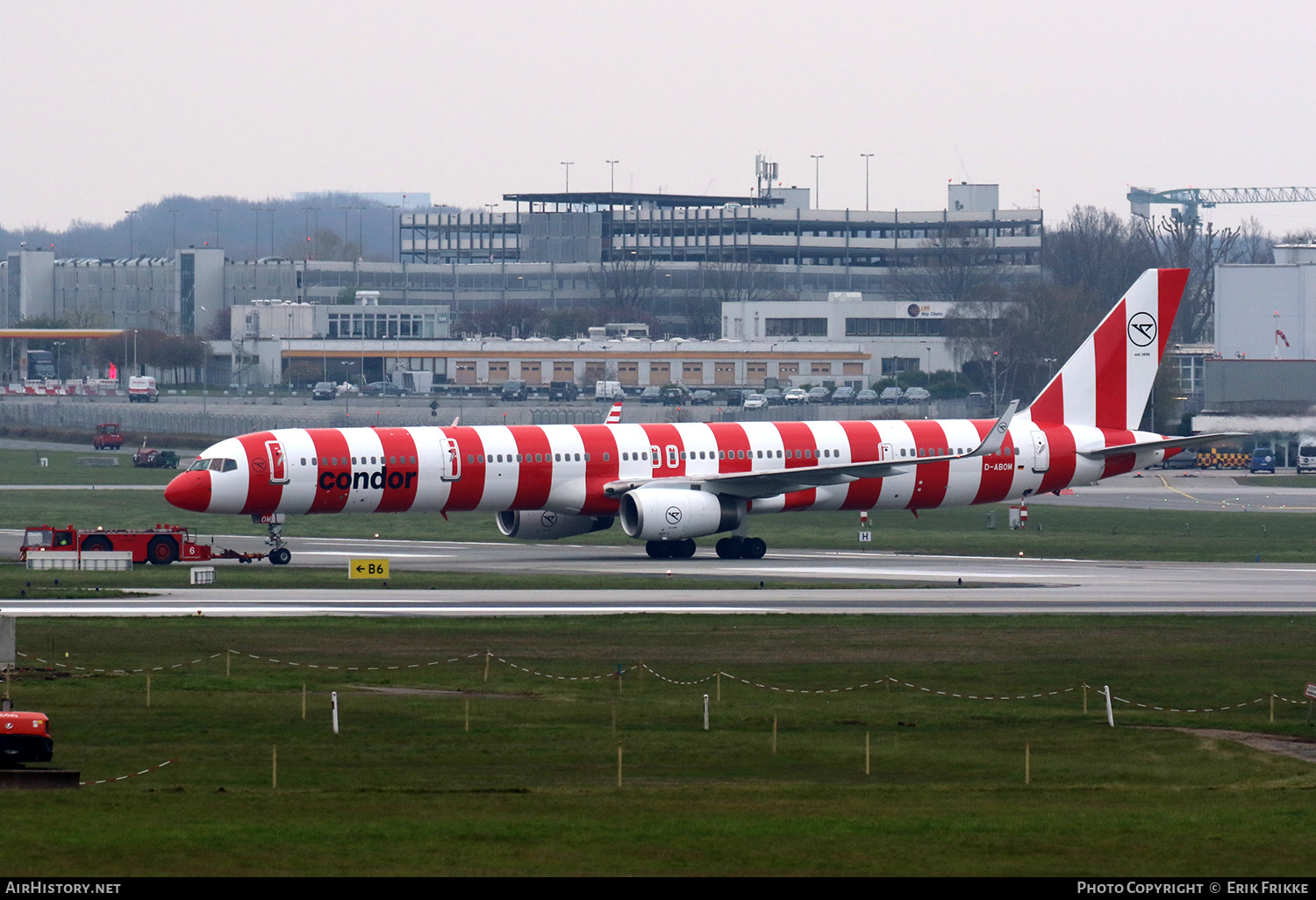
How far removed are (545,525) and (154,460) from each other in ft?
186

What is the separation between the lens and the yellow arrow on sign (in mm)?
56000

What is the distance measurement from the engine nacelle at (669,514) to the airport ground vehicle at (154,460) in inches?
2335

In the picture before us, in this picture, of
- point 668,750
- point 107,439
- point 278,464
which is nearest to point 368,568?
point 278,464

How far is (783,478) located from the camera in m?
64.1

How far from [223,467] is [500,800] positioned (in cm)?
3767

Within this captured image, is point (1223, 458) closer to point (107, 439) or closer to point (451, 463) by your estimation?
point (451, 463)

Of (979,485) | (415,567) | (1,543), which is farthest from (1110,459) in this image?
(1,543)

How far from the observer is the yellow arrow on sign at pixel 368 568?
56.0m

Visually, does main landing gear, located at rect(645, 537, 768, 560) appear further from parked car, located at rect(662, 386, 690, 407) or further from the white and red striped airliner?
parked car, located at rect(662, 386, 690, 407)

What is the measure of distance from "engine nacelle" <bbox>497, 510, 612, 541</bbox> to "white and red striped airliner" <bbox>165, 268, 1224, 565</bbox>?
69mm

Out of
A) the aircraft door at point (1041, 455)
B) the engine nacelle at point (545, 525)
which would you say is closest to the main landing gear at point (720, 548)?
the engine nacelle at point (545, 525)

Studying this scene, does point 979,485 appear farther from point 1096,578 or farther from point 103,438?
point 103,438

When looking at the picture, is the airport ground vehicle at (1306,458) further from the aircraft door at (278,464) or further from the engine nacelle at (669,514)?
the aircraft door at (278,464)

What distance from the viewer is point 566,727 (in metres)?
31.6
